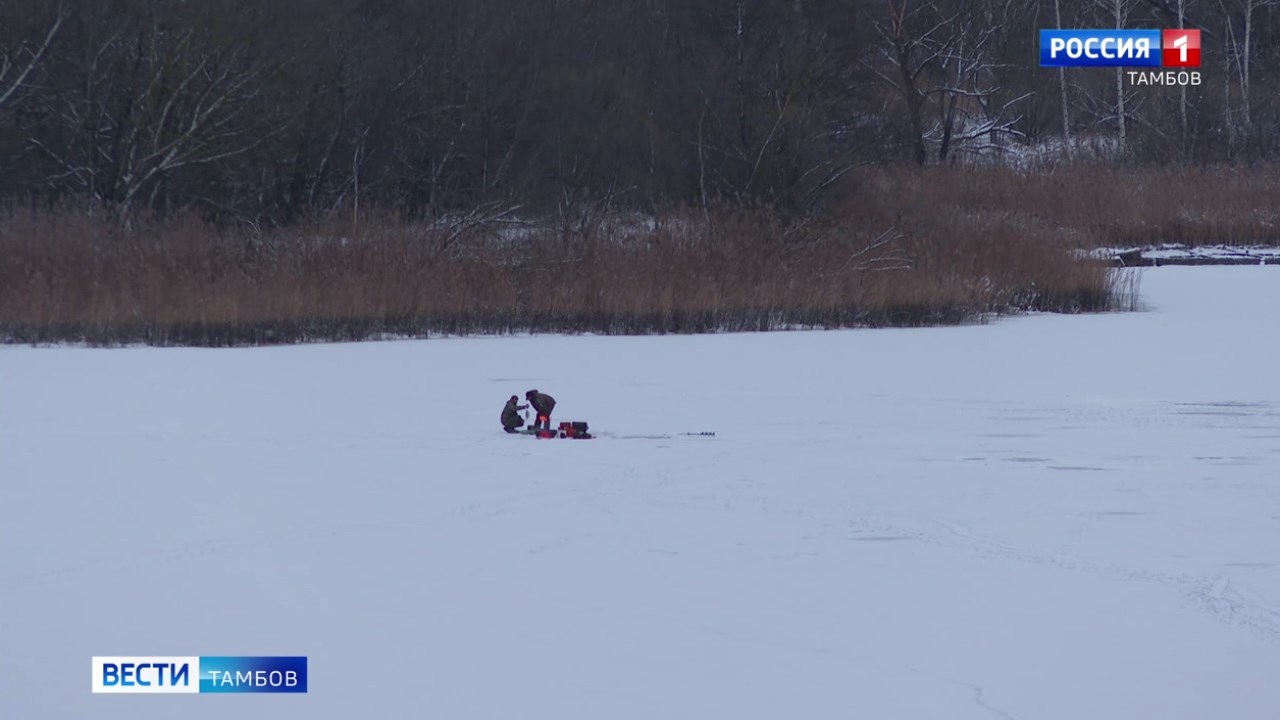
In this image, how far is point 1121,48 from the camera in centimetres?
2962

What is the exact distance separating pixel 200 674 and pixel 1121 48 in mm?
28751

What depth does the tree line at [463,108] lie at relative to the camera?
57.9 feet

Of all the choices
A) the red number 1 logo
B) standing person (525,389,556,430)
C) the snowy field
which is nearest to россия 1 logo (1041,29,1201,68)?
the red number 1 logo

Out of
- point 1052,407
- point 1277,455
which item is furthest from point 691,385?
point 1277,455

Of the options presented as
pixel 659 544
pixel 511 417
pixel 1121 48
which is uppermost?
pixel 1121 48

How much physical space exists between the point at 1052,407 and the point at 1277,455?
170 centimetres

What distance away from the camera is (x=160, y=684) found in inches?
154

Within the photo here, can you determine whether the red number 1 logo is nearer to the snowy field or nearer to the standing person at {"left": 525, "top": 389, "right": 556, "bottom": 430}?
the snowy field

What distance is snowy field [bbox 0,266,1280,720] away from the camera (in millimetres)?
3885

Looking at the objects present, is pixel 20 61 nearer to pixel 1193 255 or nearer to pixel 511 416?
pixel 511 416

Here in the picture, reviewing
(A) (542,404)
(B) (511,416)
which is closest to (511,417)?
(B) (511,416)

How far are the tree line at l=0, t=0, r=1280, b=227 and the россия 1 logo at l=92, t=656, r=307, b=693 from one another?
11450 millimetres

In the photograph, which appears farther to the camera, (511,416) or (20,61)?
(20,61)

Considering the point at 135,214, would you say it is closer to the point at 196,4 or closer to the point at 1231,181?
the point at 196,4
